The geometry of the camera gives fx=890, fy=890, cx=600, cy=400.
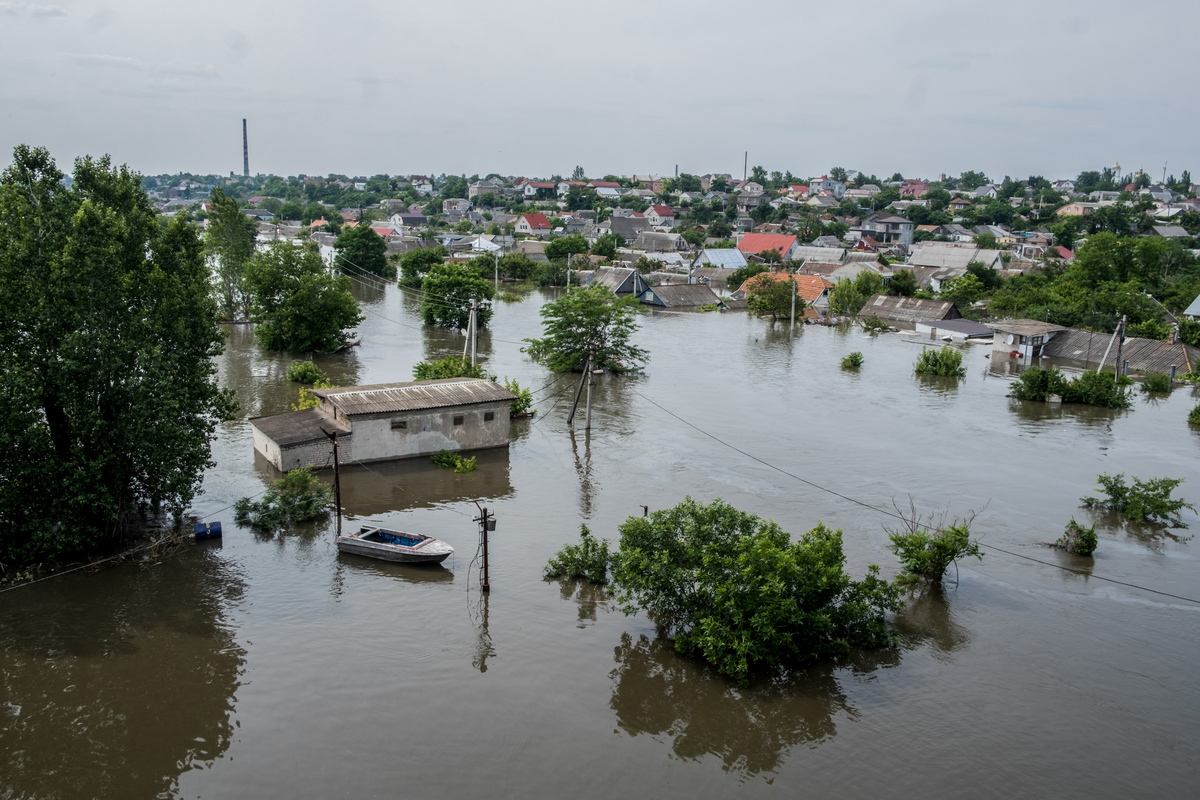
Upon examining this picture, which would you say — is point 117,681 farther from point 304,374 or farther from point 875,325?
point 875,325

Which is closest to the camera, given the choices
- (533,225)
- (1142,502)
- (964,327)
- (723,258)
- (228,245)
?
(1142,502)

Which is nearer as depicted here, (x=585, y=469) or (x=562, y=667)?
(x=562, y=667)

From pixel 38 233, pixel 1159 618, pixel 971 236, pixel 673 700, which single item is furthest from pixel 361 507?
pixel 971 236

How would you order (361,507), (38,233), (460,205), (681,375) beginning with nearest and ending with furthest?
(38,233) < (361,507) < (681,375) < (460,205)

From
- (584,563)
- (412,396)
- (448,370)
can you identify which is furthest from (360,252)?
(584,563)

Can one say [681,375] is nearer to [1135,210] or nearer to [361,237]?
[361,237]

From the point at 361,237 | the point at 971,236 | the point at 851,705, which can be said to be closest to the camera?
the point at 851,705

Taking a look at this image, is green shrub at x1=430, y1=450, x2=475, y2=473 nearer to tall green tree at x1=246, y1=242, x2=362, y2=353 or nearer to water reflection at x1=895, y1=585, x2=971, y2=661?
water reflection at x1=895, y1=585, x2=971, y2=661
